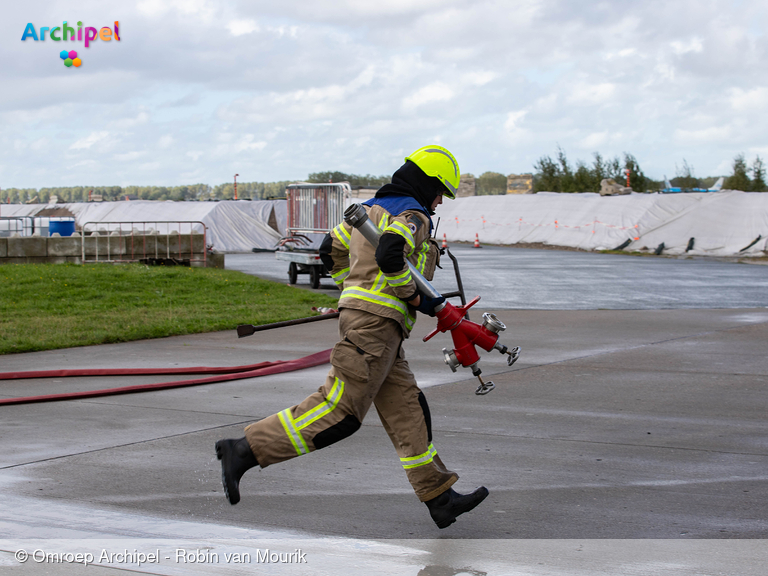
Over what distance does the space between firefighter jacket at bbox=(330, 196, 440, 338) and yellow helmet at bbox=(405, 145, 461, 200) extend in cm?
19

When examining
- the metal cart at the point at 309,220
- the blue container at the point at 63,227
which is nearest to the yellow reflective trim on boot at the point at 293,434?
the metal cart at the point at 309,220

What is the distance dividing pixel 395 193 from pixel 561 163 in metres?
58.8

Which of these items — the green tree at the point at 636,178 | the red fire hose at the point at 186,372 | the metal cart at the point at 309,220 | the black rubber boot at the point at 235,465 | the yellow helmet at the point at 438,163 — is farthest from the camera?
the green tree at the point at 636,178

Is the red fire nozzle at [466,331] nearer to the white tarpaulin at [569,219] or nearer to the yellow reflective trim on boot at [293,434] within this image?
the yellow reflective trim on boot at [293,434]

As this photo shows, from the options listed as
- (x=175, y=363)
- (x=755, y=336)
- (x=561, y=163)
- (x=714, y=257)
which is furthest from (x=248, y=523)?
(x=561, y=163)

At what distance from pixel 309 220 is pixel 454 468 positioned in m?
16.9

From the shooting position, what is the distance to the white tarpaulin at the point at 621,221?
3572 cm

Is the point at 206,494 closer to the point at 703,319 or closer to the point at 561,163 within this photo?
the point at 703,319

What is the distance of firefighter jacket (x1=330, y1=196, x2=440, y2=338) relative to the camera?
3910 mm

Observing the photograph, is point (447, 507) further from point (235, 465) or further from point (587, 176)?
point (587, 176)

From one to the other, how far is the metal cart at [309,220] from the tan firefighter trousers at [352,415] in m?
14.4

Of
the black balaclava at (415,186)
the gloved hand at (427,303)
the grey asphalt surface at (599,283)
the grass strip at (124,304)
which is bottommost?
the grey asphalt surface at (599,283)

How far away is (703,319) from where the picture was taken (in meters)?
13.1

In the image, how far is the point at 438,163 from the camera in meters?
4.27
